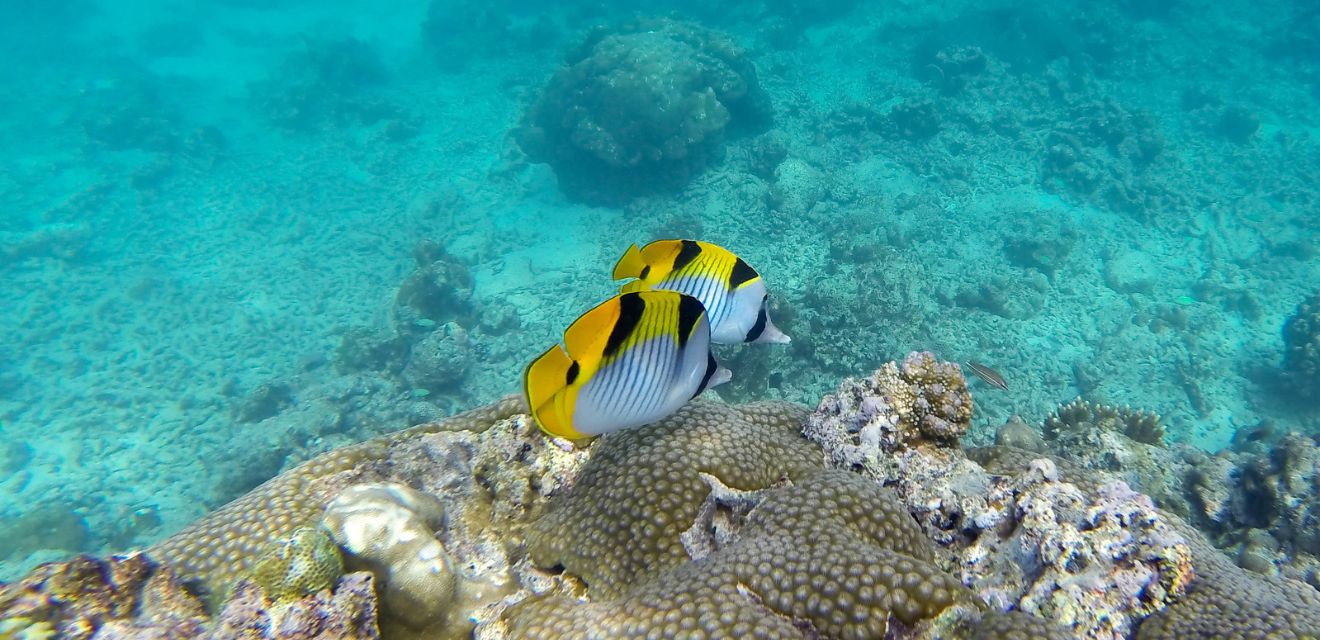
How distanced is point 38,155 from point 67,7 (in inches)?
1004

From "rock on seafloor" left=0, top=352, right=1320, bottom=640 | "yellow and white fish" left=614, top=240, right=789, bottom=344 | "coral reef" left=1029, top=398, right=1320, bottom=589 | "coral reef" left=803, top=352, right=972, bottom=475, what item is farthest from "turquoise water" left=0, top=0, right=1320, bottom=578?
"yellow and white fish" left=614, top=240, right=789, bottom=344

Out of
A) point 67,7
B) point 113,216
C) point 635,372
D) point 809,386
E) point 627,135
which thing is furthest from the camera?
point 67,7

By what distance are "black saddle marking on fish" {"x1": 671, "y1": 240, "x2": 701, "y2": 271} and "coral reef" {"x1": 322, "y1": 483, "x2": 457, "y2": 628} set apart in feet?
5.38

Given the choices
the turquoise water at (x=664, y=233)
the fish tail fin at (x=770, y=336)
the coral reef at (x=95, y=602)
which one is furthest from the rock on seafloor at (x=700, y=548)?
the turquoise water at (x=664, y=233)

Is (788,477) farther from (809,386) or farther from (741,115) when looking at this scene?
(741,115)

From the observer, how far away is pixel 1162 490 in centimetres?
490

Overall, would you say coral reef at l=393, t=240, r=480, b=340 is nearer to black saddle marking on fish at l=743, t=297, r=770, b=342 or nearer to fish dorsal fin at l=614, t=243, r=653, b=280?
A: fish dorsal fin at l=614, t=243, r=653, b=280

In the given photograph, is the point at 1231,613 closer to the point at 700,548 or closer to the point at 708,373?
the point at 700,548

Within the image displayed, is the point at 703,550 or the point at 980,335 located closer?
the point at 703,550

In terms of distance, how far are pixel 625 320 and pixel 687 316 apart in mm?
201

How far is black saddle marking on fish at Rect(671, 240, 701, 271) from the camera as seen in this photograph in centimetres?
217

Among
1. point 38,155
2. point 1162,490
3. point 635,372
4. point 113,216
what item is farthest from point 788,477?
point 38,155

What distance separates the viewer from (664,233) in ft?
41.2

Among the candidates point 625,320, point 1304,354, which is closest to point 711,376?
point 625,320
